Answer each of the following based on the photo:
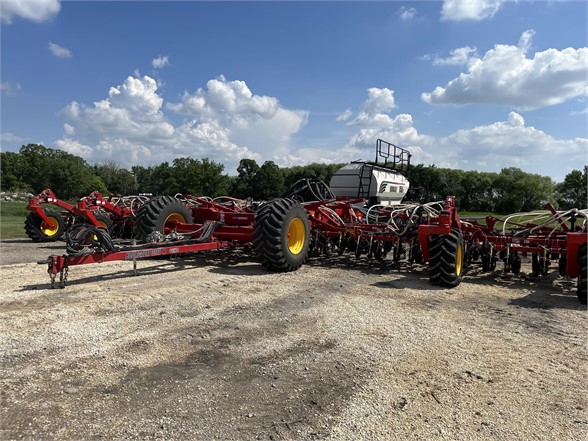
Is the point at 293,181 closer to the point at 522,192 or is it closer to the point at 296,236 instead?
the point at 522,192

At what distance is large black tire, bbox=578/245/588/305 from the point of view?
559 cm

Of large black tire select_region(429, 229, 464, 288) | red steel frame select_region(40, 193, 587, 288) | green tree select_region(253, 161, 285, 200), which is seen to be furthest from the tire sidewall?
green tree select_region(253, 161, 285, 200)

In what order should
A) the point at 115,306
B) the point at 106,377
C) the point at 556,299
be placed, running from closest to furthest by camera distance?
1. the point at 106,377
2. the point at 115,306
3. the point at 556,299

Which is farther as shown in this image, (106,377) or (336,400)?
(106,377)

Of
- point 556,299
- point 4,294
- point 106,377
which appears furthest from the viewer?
point 556,299

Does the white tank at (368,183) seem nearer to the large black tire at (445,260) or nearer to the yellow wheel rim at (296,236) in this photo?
the yellow wheel rim at (296,236)

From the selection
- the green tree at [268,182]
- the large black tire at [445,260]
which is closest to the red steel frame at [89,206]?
the large black tire at [445,260]

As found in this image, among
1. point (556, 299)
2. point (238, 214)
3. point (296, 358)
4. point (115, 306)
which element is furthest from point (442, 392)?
point (238, 214)

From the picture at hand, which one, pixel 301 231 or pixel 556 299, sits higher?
pixel 301 231

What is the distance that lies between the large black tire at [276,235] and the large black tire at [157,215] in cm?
231

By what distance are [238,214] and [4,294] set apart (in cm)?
390

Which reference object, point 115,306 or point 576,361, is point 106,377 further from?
point 576,361

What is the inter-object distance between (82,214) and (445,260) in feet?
27.1

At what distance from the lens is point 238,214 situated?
807cm
